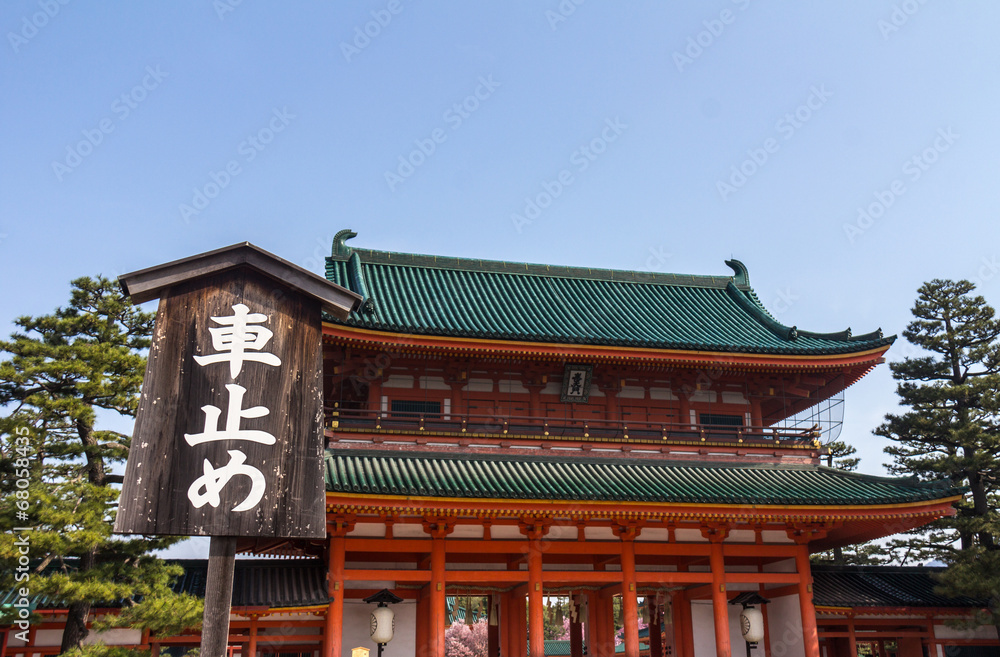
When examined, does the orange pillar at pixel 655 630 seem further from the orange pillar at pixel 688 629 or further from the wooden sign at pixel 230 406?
the wooden sign at pixel 230 406

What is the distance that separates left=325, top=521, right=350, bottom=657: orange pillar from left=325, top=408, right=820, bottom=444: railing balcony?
8.31ft

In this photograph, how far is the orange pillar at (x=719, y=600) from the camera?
17891 mm

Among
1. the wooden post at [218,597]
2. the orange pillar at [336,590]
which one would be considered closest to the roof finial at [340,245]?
the orange pillar at [336,590]

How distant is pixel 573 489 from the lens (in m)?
17.4

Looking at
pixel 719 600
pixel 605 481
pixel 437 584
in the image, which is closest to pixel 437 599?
pixel 437 584

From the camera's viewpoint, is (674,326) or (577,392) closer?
(577,392)

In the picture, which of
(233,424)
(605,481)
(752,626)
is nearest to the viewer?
(233,424)

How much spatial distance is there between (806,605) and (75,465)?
16.3 meters

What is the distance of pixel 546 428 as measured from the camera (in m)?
19.7

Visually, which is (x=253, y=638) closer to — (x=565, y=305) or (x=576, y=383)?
(x=576, y=383)

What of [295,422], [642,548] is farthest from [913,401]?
[295,422]

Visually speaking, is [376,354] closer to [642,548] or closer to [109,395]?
[109,395]

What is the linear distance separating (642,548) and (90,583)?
11.6 metres

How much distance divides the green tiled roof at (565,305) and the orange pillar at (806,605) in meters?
5.06
